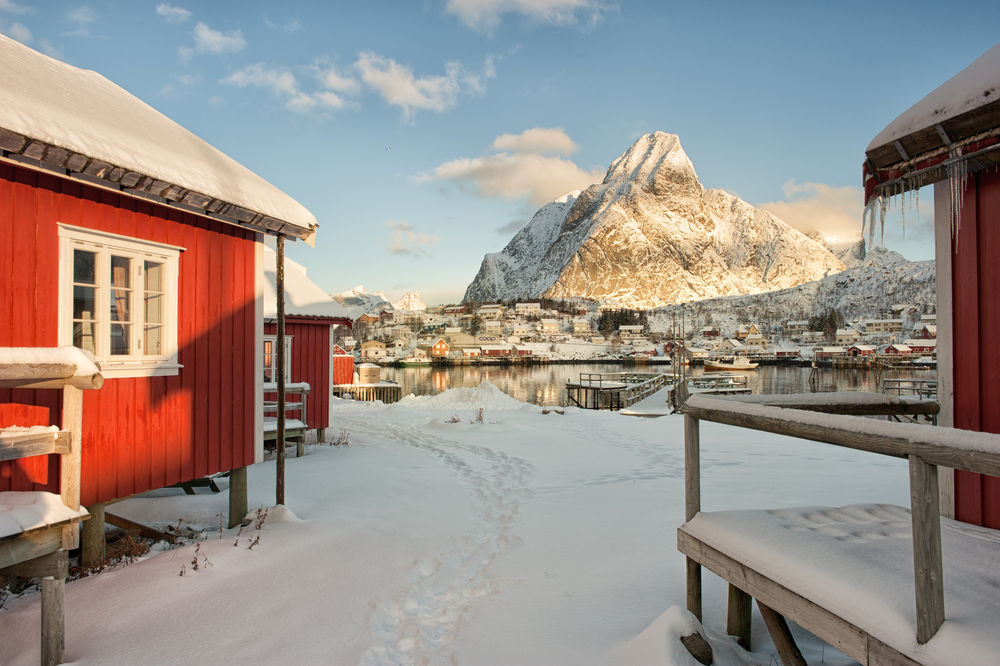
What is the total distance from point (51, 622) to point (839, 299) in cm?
21040

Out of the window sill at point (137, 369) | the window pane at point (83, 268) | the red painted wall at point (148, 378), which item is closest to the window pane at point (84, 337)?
the window sill at point (137, 369)

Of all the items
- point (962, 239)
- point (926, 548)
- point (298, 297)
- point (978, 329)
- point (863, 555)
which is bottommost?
point (863, 555)

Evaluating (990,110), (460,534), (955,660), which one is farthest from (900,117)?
(460,534)

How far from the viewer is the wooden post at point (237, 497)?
6.23m

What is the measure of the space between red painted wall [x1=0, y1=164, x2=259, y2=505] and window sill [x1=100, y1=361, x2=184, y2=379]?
2.4 inches

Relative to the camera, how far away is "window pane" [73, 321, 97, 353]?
533 cm

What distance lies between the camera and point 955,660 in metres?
1.83

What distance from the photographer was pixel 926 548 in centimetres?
193

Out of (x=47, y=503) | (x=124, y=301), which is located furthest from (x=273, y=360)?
(x=47, y=503)

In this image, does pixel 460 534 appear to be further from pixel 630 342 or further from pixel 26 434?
pixel 630 342

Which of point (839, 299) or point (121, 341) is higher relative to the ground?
point (839, 299)

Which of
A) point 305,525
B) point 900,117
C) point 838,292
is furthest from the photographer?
point 838,292

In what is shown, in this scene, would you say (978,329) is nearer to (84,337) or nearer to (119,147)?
(119,147)

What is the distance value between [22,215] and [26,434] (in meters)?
2.35
